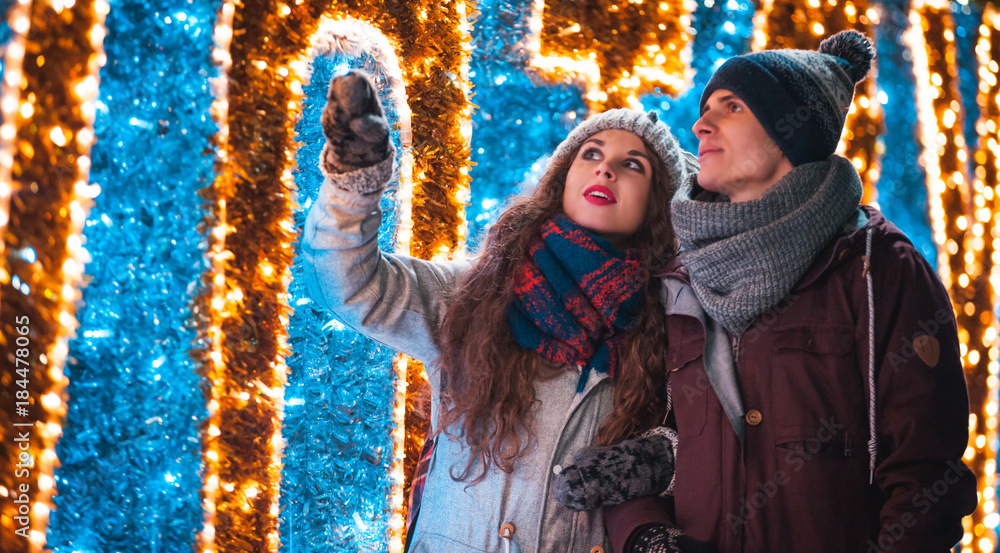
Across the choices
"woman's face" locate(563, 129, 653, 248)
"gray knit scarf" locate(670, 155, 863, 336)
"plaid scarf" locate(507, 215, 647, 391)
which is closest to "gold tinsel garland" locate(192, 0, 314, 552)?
"plaid scarf" locate(507, 215, 647, 391)

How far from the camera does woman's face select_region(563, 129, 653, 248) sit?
196 centimetres

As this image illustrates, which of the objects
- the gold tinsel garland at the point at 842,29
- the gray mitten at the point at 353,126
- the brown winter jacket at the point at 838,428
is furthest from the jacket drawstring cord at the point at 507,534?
the gold tinsel garland at the point at 842,29

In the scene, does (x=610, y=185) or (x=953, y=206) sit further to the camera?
(x=953, y=206)

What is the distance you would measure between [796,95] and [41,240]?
1698mm

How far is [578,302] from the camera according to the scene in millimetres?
1796

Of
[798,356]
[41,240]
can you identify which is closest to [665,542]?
[798,356]

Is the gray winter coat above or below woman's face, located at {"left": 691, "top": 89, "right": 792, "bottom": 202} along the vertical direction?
below

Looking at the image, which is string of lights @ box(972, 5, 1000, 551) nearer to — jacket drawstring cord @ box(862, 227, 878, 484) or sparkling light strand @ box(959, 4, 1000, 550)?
sparkling light strand @ box(959, 4, 1000, 550)

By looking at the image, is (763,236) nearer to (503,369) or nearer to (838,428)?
(838,428)

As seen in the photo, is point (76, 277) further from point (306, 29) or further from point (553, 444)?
point (553, 444)

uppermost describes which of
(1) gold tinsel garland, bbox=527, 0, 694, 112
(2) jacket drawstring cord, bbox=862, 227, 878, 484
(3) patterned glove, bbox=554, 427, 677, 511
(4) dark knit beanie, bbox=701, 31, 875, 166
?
(1) gold tinsel garland, bbox=527, 0, 694, 112

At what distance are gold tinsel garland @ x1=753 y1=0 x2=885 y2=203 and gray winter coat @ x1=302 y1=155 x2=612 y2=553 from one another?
195 cm

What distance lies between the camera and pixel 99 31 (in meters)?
1.73

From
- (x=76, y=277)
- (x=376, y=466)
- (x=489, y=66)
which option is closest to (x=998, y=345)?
(x=489, y=66)
